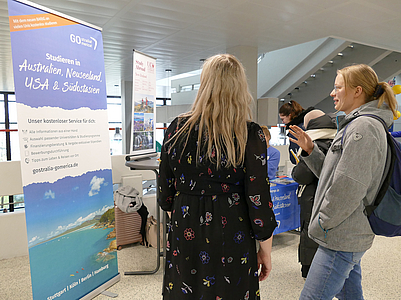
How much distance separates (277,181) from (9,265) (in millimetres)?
3109

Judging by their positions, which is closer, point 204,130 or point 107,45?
point 204,130

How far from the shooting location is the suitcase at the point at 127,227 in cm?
352

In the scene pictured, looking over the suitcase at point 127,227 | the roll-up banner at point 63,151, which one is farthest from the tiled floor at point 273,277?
the roll-up banner at point 63,151

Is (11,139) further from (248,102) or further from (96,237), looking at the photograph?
(248,102)

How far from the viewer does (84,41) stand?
7.84 feet

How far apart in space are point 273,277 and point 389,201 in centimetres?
186

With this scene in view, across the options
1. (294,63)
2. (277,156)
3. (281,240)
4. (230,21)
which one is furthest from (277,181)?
(294,63)

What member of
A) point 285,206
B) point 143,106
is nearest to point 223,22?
point 143,106

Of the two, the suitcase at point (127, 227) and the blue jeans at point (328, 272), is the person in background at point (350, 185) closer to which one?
the blue jeans at point (328, 272)

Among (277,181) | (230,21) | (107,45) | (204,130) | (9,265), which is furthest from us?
(107,45)

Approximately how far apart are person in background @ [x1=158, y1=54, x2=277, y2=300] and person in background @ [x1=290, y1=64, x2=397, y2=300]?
12.7 inches

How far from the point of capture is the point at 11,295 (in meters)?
2.52

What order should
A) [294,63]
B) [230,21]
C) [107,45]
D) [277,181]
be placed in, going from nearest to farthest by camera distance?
[277,181], [230,21], [107,45], [294,63]

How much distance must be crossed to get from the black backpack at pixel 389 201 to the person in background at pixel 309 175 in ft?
2.55
